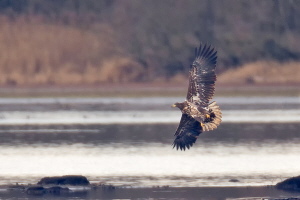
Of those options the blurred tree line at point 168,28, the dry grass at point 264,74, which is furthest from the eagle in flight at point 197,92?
the blurred tree line at point 168,28

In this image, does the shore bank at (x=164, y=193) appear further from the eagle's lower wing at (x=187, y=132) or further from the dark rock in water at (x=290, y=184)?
the eagle's lower wing at (x=187, y=132)

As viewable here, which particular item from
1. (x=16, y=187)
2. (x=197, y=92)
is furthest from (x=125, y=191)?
(x=197, y=92)

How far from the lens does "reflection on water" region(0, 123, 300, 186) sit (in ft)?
61.8

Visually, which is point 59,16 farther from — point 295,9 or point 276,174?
point 276,174

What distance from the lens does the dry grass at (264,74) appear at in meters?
49.8

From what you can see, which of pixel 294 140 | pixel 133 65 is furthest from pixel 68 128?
pixel 133 65

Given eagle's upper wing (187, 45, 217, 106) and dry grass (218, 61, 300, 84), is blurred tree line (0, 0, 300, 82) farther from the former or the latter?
eagle's upper wing (187, 45, 217, 106)

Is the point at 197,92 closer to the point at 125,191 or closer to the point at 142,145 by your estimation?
the point at 125,191

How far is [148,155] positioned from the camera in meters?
22.4

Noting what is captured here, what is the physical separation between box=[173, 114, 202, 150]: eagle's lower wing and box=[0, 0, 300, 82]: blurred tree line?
114 ft

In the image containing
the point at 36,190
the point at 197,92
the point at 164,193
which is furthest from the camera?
the point at 36,190

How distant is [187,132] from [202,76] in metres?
0.93

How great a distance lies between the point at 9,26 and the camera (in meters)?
55.3

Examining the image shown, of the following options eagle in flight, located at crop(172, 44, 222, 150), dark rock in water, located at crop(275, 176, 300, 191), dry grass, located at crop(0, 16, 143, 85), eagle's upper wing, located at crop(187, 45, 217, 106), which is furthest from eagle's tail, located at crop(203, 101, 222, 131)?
dry grass, located at crop(0, 16, 143, 85)
